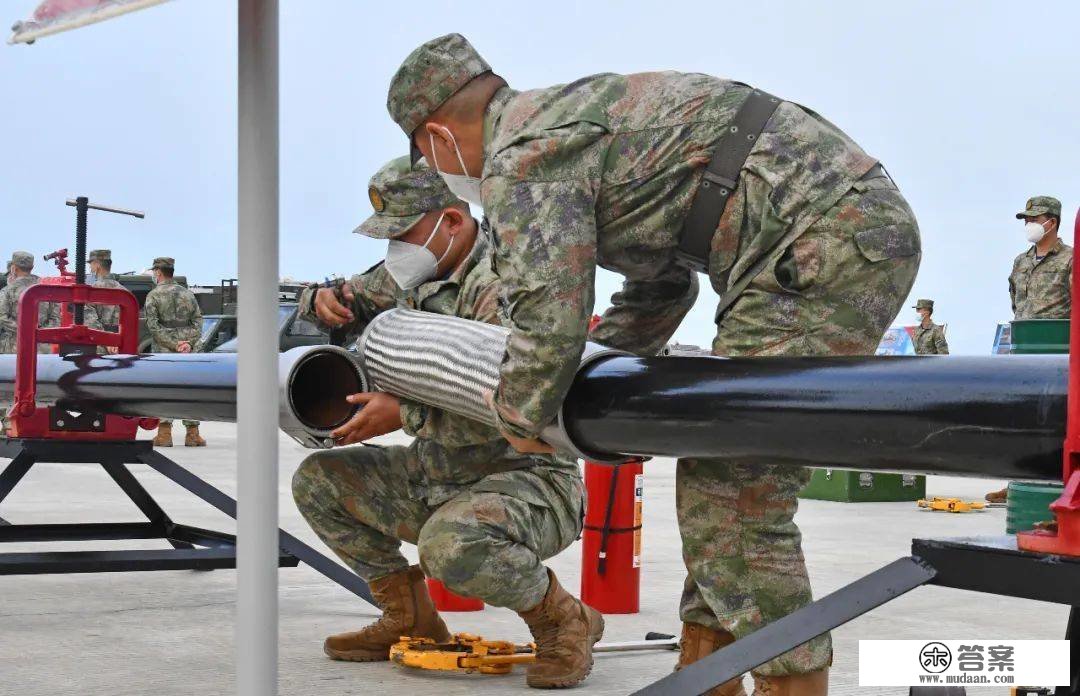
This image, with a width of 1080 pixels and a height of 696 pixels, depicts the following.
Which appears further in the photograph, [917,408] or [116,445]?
[116,445]

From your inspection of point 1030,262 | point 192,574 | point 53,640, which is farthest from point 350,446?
point 1030,262

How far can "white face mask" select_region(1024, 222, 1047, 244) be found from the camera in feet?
27.8

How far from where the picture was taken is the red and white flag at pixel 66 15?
1366 mm

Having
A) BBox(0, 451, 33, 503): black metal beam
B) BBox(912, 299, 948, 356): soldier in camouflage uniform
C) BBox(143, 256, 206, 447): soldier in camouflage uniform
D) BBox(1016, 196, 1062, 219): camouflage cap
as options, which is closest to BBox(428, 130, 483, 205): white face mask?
BBox(0, 451, 33, 503): black metal beam

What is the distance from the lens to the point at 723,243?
2312 mm

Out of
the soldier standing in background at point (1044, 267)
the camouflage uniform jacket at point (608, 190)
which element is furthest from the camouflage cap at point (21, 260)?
the camouflage uniform jacket at point (608, 190)

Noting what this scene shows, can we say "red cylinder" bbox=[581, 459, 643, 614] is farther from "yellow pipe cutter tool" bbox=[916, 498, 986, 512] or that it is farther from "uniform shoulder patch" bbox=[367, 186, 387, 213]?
"yellow pipe cutter tool" bbox=[916, 498, 986, 512]

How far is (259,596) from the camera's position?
1656mm

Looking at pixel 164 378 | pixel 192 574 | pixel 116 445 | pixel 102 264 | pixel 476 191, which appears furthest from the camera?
pixel 102 264

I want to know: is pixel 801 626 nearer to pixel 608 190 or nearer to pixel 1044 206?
pixel 608 190

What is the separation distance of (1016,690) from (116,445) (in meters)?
2.97

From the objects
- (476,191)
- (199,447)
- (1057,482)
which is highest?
(476,191)

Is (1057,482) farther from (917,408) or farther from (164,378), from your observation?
(164,378)

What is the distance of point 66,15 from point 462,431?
176 cm
